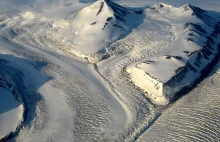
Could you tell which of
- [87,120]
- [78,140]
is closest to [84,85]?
[87,120]

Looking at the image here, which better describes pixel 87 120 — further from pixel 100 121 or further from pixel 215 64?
pixel 215 64

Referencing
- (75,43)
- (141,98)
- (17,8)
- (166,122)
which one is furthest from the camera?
(17,8)

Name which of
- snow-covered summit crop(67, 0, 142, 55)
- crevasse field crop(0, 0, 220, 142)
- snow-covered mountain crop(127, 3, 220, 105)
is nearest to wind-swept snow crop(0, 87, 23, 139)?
crevasse field crop(0, 0, 220, 142)

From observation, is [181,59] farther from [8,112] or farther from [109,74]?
[8,112]

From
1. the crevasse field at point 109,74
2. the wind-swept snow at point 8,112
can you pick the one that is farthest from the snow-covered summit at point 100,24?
the wind-swept snow at point 8,112

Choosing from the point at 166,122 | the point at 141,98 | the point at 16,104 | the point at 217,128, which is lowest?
the point at 217,128

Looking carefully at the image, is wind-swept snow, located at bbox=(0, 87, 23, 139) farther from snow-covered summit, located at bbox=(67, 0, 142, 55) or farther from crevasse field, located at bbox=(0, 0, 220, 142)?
snow-covered summit, located at bbox=(67, 0, 142, 55)
